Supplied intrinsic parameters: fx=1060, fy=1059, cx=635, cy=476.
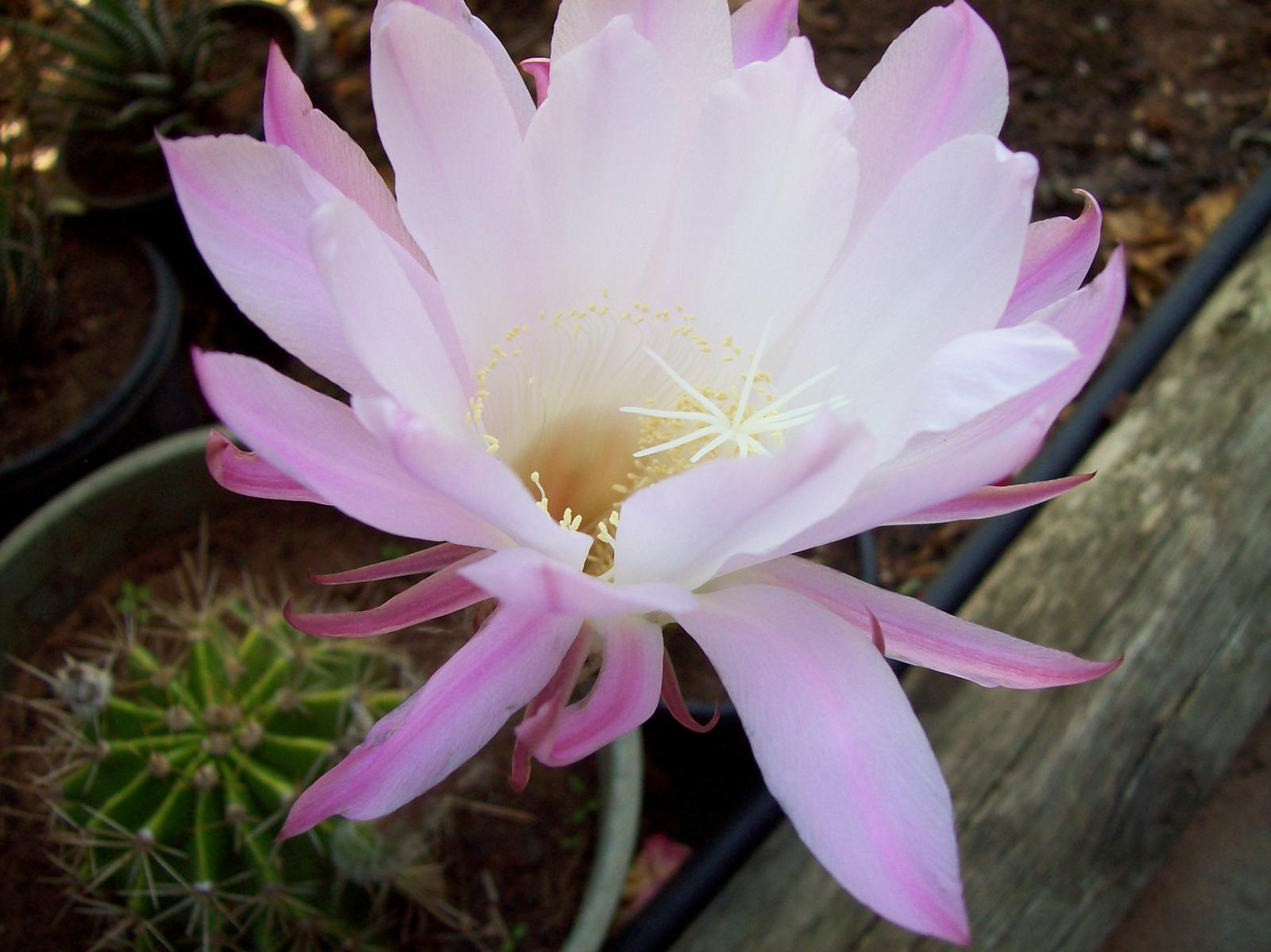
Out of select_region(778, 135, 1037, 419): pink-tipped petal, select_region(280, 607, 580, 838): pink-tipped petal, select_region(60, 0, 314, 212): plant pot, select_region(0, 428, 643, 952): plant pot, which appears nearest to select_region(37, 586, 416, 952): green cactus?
select_region(0, 428, 643, 952): plant pot

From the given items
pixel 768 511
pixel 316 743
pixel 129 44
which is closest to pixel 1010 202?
pixel 768 511

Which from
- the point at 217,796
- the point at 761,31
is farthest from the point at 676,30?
the point at 217,796

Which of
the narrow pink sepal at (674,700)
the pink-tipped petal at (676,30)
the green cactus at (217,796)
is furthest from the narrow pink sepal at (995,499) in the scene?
the green cactus at (217,796)

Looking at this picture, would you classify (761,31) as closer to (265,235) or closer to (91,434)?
(265,235)

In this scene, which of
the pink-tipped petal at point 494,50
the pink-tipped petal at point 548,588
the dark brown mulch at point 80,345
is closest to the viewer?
the pink-tipped petal at point 548,588

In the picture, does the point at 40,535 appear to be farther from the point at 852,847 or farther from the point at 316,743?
the point at 852,847

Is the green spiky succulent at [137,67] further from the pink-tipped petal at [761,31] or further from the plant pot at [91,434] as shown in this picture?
the pink-tipped petal at [761,31]
